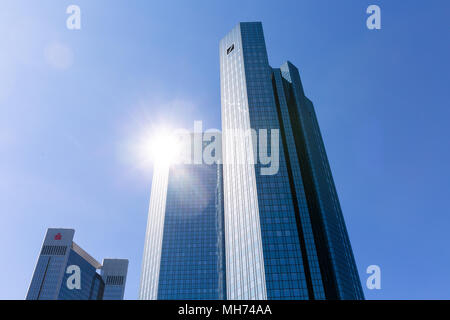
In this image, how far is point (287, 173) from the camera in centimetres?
13088

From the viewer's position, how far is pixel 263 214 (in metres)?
116

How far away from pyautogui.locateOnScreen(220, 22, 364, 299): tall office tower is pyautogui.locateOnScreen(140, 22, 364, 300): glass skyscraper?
0.38 metres

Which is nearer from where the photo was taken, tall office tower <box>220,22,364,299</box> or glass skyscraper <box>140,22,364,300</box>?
tall office tower <box>220,22,364,299</box>

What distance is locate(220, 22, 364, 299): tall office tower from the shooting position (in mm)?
108875

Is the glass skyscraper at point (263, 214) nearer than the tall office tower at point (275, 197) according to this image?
No

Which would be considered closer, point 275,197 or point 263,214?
point 263,214

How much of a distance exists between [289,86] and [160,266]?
122 m

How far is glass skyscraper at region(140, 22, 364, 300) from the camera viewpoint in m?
110

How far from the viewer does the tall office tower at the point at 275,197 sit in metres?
109

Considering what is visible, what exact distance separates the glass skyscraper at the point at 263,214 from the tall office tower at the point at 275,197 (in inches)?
15.0

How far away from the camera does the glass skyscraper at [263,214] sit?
362 ft

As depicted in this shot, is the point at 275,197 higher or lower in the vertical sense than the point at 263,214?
higher

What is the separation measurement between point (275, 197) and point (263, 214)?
883 cm
